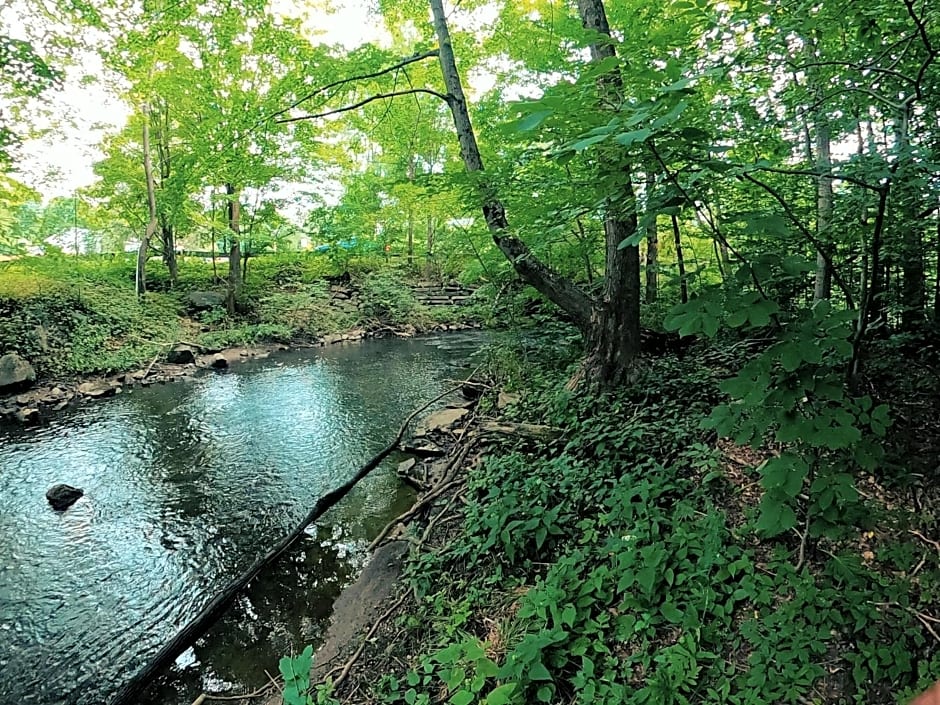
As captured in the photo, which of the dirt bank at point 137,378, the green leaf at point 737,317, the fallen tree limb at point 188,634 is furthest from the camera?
the dirt bank at point 137,378

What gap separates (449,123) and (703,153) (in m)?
12.6

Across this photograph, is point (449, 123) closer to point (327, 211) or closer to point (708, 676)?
point (327, 211)

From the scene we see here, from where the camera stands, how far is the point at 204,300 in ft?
42.0

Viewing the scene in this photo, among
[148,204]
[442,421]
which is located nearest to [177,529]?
[442,421]

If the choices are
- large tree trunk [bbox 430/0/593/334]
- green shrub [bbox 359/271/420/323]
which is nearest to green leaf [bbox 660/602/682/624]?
large tree trunk [bbox 430/0/593/334]

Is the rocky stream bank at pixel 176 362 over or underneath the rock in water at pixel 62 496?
over

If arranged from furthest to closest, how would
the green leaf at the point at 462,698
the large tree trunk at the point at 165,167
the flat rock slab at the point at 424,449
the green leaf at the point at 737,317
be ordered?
the large tree trunk at the point at 165,167
the flat rock slab at the point at 424,449
the green leaf at the point at 462,698
the green leaf at the point at 737,317

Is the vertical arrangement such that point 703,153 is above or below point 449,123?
below

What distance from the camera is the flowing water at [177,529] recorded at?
2957 mm

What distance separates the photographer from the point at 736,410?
188cm

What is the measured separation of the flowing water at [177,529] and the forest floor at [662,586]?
858 mm

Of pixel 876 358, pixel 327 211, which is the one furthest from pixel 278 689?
pixel 327 211

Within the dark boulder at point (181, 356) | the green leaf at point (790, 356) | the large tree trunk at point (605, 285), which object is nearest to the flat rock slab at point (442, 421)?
the large tree trunk at point (605, 285)

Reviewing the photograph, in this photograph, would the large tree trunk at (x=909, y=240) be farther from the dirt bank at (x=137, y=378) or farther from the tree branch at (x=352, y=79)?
the dirt bank at (x=137, y=378)
